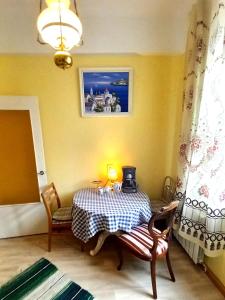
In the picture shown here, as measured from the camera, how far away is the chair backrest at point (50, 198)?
2.41 meters

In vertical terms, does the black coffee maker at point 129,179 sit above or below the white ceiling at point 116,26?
below

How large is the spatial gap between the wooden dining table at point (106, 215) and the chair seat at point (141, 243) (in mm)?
70

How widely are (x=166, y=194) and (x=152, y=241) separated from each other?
0.94 metres

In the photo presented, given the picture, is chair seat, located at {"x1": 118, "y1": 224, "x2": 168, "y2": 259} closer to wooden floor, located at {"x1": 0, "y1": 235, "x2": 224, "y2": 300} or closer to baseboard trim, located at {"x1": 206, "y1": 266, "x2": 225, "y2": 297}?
wooden floor, located at {"x1": 0, "y1": 235, "x2": 224, "y2": 300}

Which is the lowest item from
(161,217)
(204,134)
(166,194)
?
(166,194)

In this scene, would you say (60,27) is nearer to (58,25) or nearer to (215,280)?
(58,25)

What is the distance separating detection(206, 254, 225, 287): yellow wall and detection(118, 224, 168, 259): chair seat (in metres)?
0.53

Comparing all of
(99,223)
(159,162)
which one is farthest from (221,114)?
(99,223)

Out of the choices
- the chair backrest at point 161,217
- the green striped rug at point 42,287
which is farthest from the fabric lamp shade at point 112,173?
the green striped rug at point 42,287

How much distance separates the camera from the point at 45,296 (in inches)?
73.0

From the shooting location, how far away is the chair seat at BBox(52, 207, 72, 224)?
2.45 metres

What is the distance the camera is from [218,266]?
1.96m

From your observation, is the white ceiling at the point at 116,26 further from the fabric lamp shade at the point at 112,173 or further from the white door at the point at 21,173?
the fabric lamp shade at the point at 112,173

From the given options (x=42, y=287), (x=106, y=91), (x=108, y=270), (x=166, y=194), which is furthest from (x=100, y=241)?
(x=106, y=91)
